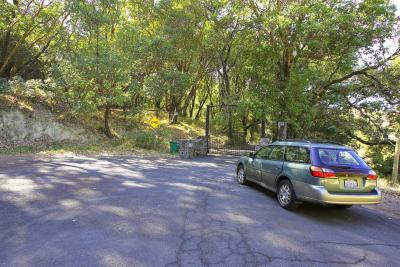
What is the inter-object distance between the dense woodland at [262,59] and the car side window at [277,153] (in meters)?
7.41

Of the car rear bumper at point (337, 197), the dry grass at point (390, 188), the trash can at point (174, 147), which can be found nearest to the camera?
the car rear bumper at point (337, 197)

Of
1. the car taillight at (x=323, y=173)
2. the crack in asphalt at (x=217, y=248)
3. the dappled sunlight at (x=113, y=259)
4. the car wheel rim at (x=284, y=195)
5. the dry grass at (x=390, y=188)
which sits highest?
the car taillight at (x=323, y=173)

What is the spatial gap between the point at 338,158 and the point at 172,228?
3833 mm

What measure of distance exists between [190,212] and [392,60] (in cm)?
1505

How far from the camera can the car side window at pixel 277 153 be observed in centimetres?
689

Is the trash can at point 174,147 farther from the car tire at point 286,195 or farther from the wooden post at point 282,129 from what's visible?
the car tire at point 286,195

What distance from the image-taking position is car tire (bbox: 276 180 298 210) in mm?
5977

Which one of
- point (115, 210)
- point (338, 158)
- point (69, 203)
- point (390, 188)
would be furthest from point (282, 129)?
point (69, 203)

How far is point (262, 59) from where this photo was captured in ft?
52.0

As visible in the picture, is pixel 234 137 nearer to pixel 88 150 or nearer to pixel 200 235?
pixel 88 150

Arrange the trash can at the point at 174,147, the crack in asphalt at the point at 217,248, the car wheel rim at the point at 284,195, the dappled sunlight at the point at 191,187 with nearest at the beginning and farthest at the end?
the crack in asphalt at the point at 217,248 → the car wheel rim at the point at 284,195 → the dappled sunlight at the point at 191,187 → the trash can at the point at 174,147

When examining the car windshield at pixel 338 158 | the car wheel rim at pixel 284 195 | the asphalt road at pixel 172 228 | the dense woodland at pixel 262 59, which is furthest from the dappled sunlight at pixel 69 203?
the dense woodland at pixel 262 59

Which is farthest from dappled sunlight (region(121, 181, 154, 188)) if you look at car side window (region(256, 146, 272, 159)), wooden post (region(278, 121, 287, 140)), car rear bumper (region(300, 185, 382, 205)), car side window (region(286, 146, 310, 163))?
wooden post (region(278, 121, 287, 140))

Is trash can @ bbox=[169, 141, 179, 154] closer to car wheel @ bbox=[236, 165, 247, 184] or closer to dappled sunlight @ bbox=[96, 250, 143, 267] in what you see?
car wheel @ bbox=[236, 165, 247, 184]
